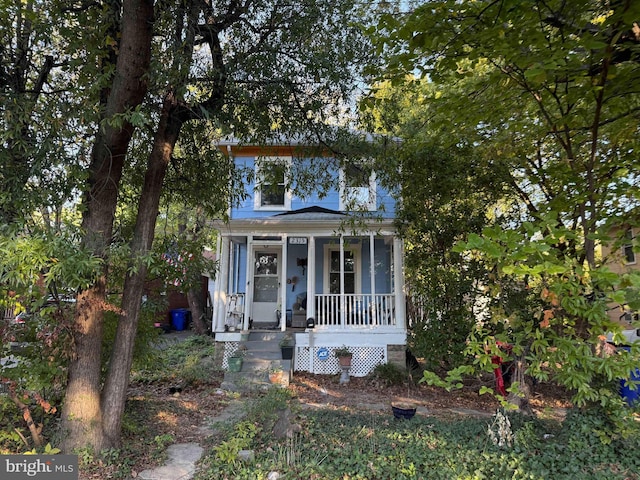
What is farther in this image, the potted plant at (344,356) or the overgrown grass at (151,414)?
the potted plant at (344,356)

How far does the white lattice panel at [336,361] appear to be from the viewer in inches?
345

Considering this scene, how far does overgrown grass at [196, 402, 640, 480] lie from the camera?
3.30 metres

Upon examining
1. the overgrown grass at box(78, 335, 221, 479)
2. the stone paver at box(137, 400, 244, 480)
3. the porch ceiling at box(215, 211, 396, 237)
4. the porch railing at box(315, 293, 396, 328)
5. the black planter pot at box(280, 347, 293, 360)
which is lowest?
the stone paver at box(137, 400, 244, 480)

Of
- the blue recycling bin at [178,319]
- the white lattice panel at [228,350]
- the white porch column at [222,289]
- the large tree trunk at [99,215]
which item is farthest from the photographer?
the blue recycling bin at [178,319]

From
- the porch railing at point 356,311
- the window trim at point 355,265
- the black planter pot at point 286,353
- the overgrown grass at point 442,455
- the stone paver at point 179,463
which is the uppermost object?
the window trim at point 355,265

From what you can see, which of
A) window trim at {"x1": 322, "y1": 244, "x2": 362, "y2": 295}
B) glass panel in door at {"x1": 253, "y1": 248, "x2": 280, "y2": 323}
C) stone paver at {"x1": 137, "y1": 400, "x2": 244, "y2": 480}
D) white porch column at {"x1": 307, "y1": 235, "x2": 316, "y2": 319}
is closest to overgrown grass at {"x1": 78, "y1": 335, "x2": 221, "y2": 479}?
stone paver at {"x1": 137, "y1": 400, "x2": 244, "y2": 480}

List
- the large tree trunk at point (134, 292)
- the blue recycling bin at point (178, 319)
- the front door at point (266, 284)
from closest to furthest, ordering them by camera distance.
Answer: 1. the large tree trunk at point (134, 292)
2. the front door at point (266, 284)
3. the blue recycling bin at point (178, 319)

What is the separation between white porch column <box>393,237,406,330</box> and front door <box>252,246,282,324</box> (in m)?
3.49

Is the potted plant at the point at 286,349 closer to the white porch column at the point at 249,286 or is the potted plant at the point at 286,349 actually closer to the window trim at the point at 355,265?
the white porch column at the point at 249,286

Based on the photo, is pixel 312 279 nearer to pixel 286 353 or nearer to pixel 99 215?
pixel 286 353

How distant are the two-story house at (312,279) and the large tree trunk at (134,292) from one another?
3.32 meters

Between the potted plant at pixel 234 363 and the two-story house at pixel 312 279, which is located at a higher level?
the two-story house at pixel 312 279

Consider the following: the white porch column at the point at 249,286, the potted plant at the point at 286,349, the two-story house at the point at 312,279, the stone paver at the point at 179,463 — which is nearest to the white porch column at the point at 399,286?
the two-story house at the point at 312,279

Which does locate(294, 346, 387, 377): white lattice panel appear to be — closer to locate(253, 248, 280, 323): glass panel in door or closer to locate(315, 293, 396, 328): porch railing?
locate(315, 293, 396, 328): porch railing
